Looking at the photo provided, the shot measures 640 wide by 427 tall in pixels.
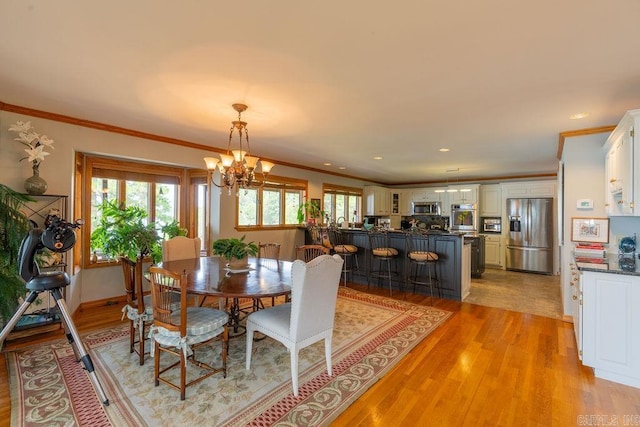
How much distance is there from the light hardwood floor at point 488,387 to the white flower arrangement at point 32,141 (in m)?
1.80

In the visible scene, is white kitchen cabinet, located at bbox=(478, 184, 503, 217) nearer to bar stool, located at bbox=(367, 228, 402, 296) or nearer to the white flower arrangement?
bar stool, located at bbox=(367, 228, 402, 296)

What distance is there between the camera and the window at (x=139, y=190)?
3.97 meters

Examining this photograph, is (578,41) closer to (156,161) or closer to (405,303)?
(405,303)

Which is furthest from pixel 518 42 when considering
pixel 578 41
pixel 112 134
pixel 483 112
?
pixel 112 134

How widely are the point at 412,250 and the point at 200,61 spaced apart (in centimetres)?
413

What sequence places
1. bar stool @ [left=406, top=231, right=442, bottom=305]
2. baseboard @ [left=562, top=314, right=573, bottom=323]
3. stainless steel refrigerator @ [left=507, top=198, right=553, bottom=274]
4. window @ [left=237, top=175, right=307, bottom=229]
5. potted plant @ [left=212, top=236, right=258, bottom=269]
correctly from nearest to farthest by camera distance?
potted plant @ [left=212, top=236, right=258, bottom=269]
baseboard @ [left=562, top=314, right=573, bottom=323]
bar stool @ [left=406, top=231, right=442, bottom=305]
window @ [left=237, top=175, right=307, bottom=229]
stainless steel refrigerator @ [left=507, top=198, right=553, bottom=274]

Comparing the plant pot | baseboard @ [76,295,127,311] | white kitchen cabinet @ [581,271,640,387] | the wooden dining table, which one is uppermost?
the plant pot

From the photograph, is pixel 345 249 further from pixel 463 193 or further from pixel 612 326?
pixel 463 193

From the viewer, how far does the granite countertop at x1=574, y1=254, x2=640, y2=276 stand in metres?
2.36

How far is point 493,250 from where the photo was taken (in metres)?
7.32

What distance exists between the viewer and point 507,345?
298 centimetres

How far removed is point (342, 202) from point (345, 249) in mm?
2887

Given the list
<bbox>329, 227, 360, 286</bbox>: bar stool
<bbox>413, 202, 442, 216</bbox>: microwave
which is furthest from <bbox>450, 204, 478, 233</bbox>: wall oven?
<bbox>329, 227, 360, 286</bbox>: bar stool

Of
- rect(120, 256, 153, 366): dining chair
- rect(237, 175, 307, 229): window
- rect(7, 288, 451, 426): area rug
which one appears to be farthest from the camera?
rect(237, 175, 307, 229): window
